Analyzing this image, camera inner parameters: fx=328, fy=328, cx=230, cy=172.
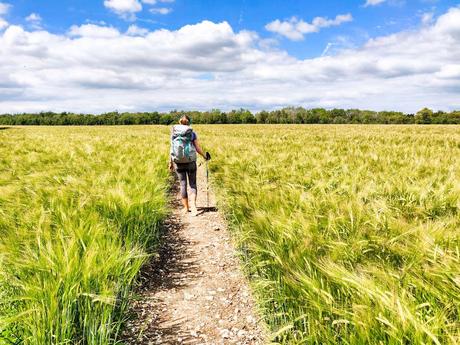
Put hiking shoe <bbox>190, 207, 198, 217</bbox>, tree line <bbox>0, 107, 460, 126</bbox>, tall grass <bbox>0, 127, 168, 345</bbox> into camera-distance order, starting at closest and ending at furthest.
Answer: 1. tall grass <bbox>0, 127, 168, 345</bbox>
2. hiking shoe <bbox>190, 207, 198, 217</bbox>
3. tree line <bbox>0, 107, 460, 126</bbox>

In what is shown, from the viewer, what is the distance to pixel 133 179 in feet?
18.3

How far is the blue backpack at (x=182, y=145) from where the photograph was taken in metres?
6.78

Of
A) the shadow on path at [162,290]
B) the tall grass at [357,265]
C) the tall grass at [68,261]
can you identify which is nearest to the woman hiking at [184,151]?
the shadow on path at [162,290]

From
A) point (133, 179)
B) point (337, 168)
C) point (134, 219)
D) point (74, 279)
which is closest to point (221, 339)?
point (74, 279)

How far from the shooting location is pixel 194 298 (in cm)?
350

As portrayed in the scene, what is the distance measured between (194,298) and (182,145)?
3839mm

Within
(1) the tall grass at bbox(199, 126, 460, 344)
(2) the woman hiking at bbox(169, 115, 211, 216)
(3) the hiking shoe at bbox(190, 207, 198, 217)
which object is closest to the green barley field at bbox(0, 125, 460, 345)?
(1) the tall grass at bbox(199, 126, 460, 344)

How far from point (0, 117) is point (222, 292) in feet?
450

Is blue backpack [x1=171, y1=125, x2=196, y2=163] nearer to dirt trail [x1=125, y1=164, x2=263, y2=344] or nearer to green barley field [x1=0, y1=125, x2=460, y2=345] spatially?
dirt trail [x1=125, y1=164, x2=263, y2=344]

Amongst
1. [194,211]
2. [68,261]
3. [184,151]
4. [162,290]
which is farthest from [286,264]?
[184,151]

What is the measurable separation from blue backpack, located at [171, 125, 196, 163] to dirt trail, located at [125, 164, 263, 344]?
1.97 metres

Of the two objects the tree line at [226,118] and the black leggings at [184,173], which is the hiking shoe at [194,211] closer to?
the black leggings at [184,173]

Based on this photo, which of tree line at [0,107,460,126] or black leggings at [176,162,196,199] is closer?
black leggings at [176,162,196,199]

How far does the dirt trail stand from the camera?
2898 millimetres
